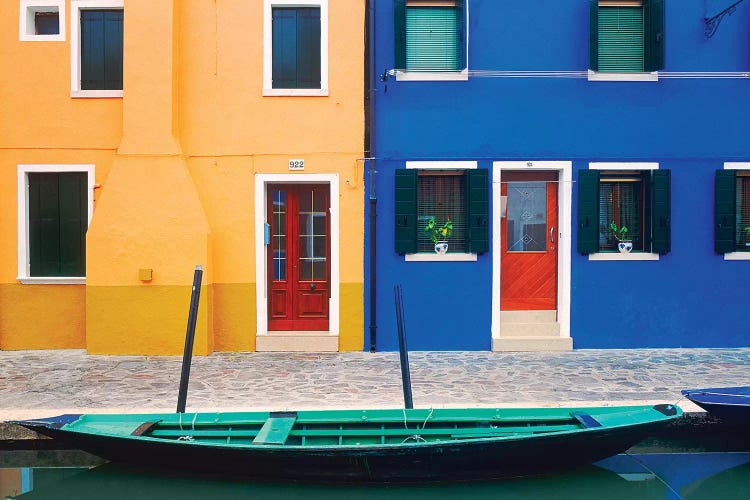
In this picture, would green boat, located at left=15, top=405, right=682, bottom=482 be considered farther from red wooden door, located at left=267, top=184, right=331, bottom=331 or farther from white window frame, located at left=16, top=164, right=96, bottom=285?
white window frame, located at left=16, top=164, right=96, bottom=285

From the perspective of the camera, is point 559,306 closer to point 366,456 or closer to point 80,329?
point 366,456

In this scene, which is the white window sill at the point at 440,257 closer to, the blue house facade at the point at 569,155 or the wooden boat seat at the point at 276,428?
the blue house facade at the point at 569,155

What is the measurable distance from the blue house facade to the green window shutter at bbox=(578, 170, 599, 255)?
20 millimetres

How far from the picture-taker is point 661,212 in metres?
10.4

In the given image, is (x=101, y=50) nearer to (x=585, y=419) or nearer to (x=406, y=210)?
(x=406, y=210)

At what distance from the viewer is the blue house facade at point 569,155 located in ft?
34.2

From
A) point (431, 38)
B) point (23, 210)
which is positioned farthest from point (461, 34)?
point (23, 210)

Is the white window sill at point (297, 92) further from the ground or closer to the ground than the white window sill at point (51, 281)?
further from the ground

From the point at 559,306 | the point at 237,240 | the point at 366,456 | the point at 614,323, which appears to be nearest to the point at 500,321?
the point at 559,306

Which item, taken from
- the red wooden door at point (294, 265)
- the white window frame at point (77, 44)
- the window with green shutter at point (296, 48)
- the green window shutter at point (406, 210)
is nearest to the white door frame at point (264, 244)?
the red wooden door at point (294, 265)

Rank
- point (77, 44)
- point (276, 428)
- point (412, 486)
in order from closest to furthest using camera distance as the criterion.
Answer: point (276, 428)
point (412, 486)
point (77, 44)

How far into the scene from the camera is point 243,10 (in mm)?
10430

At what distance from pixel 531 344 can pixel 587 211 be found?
6.76 feet

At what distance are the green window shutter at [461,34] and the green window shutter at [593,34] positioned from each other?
1749mm
